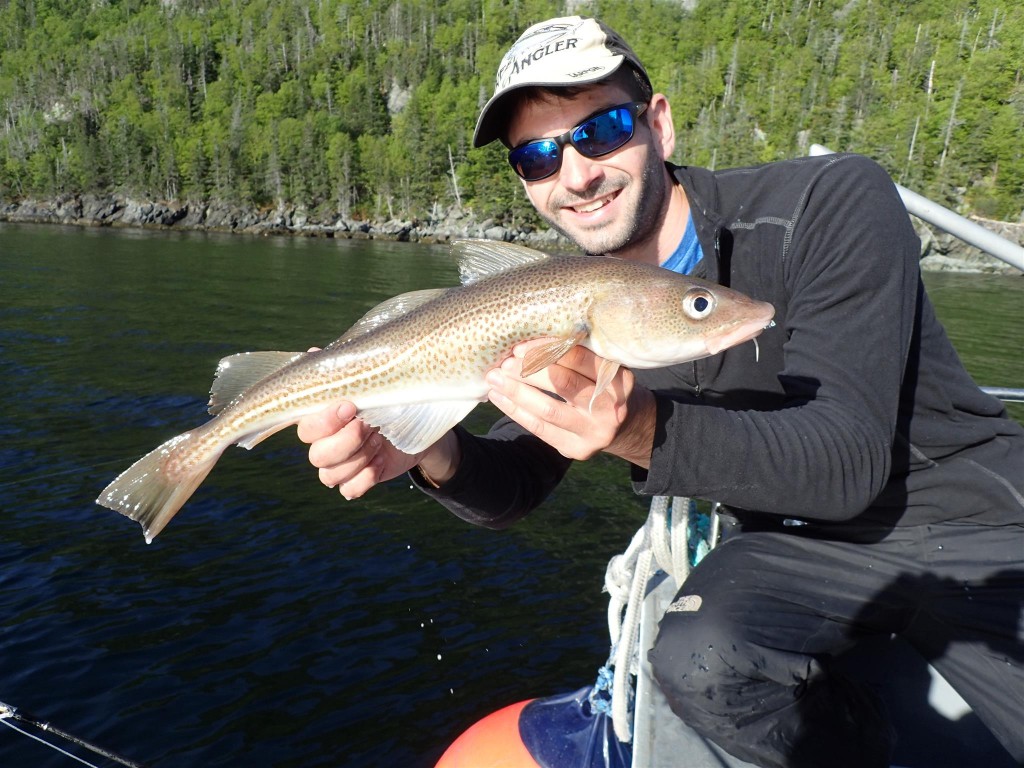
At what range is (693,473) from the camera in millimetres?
2416

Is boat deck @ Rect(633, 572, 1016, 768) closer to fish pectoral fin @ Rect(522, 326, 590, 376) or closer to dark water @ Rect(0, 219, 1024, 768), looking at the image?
fish pectoral fin @ Rect(522, 326, 590, 376)

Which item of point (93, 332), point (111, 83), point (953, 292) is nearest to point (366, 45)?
point (111, 83)

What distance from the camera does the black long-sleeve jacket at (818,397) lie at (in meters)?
2.45

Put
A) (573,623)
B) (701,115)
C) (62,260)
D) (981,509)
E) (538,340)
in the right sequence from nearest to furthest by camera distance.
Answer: (538,340), (981,509), (573,623), (62,260), (701,115)

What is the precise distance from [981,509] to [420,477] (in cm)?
258

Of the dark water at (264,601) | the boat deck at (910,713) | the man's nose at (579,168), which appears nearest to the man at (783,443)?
the man's nose at (579,168)

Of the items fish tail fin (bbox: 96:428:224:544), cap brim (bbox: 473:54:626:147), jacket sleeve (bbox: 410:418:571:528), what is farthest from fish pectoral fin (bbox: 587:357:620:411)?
fish tail fin (bbox: 96:428:224:544)

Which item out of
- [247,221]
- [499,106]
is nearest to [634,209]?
[499,106]

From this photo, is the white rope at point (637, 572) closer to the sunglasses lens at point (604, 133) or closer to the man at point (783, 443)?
the man at point (783, 443)

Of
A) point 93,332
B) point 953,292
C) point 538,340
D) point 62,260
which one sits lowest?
point 953,292

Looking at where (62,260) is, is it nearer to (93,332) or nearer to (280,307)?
(280,307)

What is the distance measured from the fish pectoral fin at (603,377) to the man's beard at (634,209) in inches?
62.0

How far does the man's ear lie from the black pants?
7.47ft

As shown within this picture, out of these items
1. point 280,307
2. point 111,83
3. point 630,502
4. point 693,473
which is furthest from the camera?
point 111,83
